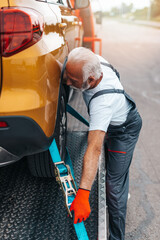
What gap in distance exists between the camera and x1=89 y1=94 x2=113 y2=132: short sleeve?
72.7 inches

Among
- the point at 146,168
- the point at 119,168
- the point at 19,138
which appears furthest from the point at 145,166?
the point at 19,138

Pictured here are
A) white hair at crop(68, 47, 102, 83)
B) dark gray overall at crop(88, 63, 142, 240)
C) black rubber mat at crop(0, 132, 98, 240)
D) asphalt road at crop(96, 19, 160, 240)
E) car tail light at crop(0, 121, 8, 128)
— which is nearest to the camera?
car tail light at crop(0, 121, 8, 128)

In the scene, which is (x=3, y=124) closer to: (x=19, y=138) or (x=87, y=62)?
(x=19, y=138)

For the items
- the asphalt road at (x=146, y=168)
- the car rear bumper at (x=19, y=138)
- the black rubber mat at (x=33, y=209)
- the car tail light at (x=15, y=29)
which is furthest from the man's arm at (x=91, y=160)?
the asphalt road at (x=146, y=168)

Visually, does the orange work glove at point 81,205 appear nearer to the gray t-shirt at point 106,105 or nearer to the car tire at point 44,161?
the gray t-shirt at point 106,105

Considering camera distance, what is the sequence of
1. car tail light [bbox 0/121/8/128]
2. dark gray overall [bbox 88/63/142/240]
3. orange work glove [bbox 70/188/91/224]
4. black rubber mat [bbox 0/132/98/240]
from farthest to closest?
dark gray overall [bbox 88/63/142/240] → black rubber mat [bbox 0/132/98/240] → orange work glove [bbox 70/188/91/224] → car tail light [bbox 0/121/8/128]

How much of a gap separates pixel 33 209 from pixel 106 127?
0.91 meters

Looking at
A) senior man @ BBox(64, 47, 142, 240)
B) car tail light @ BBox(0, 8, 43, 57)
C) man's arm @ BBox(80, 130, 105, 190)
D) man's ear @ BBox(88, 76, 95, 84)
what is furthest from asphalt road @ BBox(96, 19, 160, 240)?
car tail light @ BBox(0, 8, 43, 57)

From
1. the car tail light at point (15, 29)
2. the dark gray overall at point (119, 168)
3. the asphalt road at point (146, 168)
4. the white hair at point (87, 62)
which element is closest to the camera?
the car tail light at point (15, 29)

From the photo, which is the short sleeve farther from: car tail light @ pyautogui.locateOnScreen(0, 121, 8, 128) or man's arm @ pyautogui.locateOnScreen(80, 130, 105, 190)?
car tail light @ pyautogui.locateOnScreen(0, 121, 8, 128)

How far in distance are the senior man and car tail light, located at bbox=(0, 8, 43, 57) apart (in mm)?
392

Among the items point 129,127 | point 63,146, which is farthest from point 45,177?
point 129,127

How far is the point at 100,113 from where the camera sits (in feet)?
6.10

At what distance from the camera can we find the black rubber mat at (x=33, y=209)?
1967 mm
